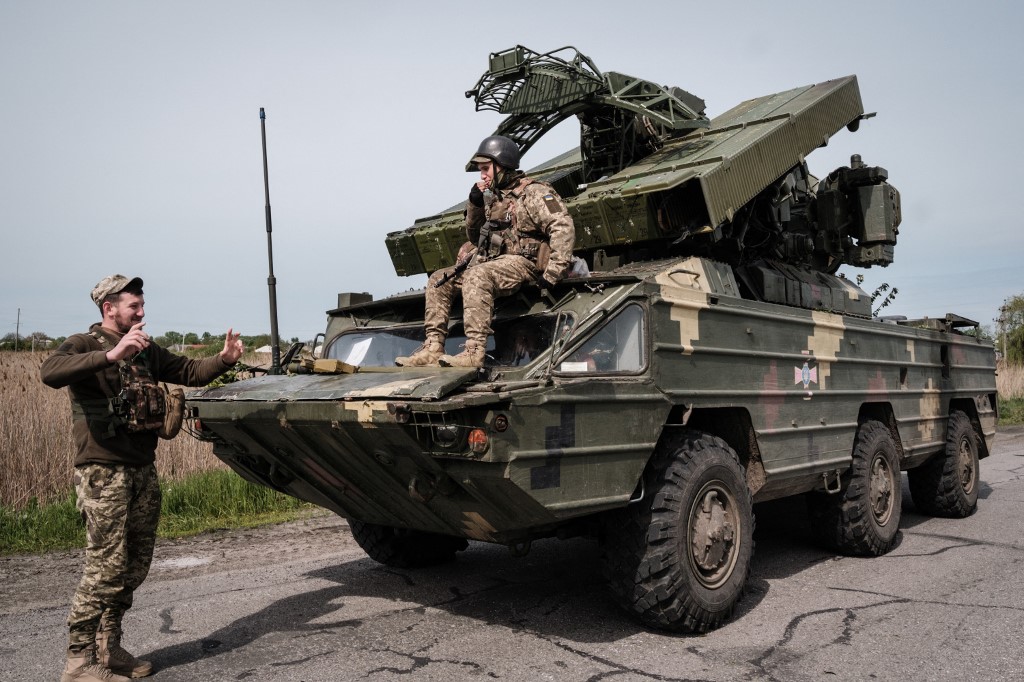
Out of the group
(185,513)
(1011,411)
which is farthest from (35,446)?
(1011,411)

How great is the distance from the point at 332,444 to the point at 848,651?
102 inches

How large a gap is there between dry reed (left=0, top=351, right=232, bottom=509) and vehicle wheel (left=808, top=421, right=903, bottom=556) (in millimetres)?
5733

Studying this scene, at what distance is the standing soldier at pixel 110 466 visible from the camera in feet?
12.6

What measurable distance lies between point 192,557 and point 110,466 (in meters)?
2.89

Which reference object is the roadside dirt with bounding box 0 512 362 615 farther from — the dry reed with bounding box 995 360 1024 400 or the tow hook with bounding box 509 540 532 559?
the dry reed with bounding box 995 360 1024 400

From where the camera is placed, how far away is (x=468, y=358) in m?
4.57

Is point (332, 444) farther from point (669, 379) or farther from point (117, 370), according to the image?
point (669, 379)

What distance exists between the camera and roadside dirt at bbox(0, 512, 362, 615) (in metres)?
5.60

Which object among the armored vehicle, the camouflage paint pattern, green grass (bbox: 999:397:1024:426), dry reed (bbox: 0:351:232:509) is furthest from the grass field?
green grass (bbox: 999:397:1024:426)

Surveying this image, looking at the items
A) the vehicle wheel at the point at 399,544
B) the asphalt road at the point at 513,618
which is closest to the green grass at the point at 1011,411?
the asphalt road at the point at 513,618

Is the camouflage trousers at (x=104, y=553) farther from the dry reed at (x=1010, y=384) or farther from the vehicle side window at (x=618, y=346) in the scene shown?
the dry reed at (x=1010, y=384)

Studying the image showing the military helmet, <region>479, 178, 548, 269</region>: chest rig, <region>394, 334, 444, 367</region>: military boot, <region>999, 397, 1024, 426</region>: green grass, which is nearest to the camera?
<region>394, 334, 444, 367</region>: military boot

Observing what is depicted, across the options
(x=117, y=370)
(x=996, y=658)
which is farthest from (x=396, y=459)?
(x=996, y=658)

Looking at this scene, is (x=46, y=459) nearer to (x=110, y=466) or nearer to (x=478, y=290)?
(x=110, y=466)
